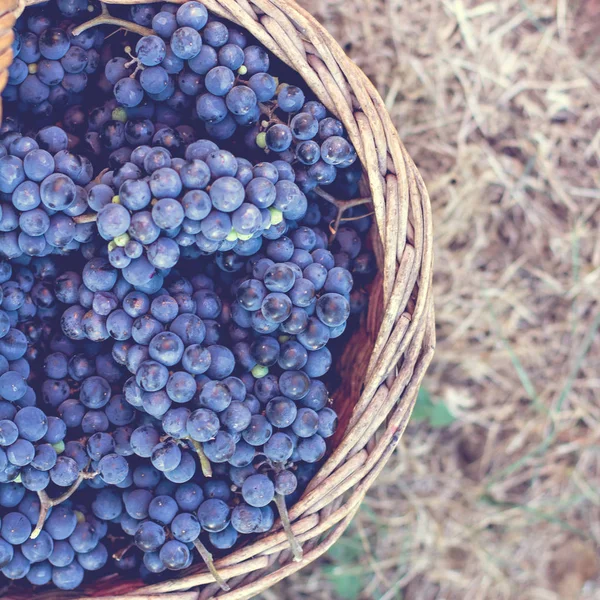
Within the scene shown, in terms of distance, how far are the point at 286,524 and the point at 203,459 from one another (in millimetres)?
183

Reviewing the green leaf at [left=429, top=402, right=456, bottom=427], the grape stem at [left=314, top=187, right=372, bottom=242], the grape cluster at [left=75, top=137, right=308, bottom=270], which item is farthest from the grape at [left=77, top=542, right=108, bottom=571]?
the green leaf at [left=429, top=402, right=456, bottom=427]

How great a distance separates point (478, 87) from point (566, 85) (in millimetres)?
250

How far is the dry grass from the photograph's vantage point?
1.79m

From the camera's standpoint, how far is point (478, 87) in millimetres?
1798

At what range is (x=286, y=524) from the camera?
112 centimetres

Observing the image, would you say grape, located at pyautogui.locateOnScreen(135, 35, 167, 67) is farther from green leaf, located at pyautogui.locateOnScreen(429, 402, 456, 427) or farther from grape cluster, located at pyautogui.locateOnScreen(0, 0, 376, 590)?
green leaf, located at pyautogui.locateOnScreen(429, 402, 456, 427)

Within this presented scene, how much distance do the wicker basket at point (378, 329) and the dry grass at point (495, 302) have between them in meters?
0.62

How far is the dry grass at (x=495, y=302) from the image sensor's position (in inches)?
70.4

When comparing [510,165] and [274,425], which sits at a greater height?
[510,165]

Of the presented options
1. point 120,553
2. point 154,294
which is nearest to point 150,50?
point 154,294

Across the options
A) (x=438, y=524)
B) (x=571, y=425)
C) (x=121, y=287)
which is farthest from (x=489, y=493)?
(x=121, y=287)

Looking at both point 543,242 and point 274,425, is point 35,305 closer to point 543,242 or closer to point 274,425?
point 274,425

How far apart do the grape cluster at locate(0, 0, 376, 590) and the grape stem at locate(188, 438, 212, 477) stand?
0.07ft

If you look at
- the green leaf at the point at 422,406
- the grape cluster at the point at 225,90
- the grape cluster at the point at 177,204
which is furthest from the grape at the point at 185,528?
the green leaf at the point at 422,406
